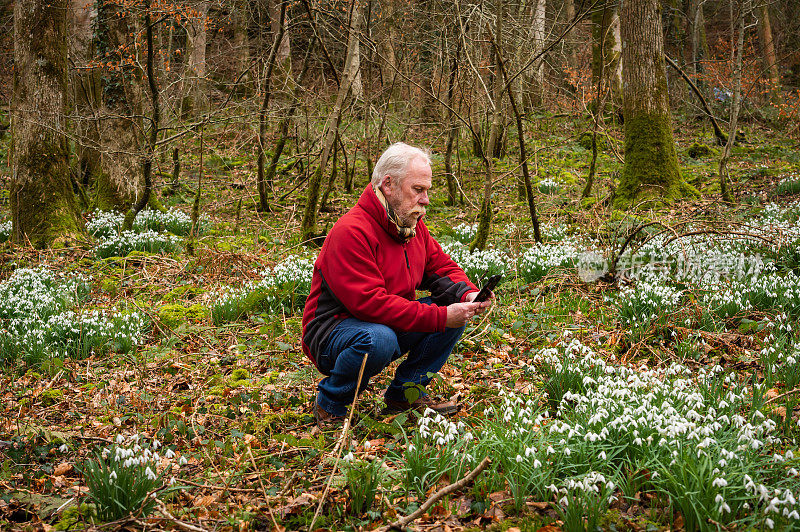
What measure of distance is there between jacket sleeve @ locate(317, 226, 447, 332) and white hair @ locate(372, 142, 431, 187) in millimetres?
423

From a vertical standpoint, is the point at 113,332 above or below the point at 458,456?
below

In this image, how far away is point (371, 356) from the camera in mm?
3227

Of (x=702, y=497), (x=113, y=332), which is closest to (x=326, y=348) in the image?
(x=702, y=497)

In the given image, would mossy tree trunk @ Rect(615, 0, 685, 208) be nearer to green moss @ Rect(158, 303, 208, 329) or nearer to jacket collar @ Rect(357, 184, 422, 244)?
jacket collar @ Rect(357, 184, 422, 244)

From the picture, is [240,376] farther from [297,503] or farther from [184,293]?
[184,293]

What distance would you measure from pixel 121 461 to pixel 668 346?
150 inches

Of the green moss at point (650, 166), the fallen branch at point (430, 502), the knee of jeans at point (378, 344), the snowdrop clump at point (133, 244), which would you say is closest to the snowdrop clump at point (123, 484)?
the fallen branch at point (430, 502)

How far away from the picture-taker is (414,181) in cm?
340

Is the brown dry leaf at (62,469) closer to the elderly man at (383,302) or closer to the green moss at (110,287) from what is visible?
the elderly man at (383,302)

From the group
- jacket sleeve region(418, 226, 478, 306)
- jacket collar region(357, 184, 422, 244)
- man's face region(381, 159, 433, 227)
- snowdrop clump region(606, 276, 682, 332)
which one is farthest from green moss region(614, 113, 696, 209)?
jacket collar region(357, 184, 422, 244)

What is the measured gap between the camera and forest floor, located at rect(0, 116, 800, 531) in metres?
2.47

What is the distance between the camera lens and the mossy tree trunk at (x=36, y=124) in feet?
25.1

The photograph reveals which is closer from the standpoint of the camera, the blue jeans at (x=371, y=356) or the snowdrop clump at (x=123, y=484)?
the snowdrop clump at (x=123, y=484)

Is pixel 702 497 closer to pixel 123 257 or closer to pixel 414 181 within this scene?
pixel 414 181
